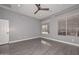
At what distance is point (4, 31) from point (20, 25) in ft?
5.41

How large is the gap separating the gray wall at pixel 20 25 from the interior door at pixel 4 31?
279 millimetres

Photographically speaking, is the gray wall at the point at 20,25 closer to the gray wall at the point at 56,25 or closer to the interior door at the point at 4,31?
the interior door at the point at 4,31

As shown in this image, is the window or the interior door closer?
the window

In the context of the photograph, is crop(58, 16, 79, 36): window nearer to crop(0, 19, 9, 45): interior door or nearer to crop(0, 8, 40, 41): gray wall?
crop(0, 8, 40, 41): gray wall

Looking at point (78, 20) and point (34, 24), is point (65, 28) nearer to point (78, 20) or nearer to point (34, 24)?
point (78, 20)

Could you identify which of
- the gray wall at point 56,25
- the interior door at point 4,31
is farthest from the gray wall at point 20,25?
the gray wall at point 56,25

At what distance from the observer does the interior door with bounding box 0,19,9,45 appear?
452 centimetres

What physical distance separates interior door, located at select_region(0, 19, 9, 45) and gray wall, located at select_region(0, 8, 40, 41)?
28cm

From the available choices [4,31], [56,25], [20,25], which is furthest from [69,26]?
[4,31]

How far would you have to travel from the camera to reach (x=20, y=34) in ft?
19.8

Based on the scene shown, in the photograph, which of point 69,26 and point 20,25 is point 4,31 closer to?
point 20,25

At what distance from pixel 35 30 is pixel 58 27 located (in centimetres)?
311

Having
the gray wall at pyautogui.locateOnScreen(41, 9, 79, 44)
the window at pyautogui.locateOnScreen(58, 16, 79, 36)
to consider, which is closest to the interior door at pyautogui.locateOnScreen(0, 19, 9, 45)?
the gray wall at pyautogui.locateOnScreen(41, 9, 79, 44)

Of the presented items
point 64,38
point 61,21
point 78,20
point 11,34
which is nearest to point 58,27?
point 61,21
